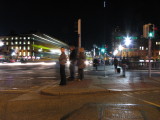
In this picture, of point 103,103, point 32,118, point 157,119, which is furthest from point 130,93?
point 32,118

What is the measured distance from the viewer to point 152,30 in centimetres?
1285

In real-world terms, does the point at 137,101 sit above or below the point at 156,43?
below

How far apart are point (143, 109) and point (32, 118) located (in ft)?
10.9

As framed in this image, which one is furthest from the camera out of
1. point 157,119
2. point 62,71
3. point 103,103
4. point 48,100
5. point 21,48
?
point 21,48

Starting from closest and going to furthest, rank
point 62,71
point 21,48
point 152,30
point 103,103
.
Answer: point 103,103 < point 62,71 < point 152,30 < point 21,48

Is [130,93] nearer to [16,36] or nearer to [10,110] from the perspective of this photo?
[10,110]

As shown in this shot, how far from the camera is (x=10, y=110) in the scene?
5.95 metres

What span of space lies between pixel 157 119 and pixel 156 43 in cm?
8832

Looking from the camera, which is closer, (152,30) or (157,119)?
(157,119)

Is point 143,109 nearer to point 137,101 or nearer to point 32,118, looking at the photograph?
point 137,101

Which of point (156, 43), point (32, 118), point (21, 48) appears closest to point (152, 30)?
point (32, 118)

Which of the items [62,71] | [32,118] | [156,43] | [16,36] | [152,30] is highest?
[16,36]

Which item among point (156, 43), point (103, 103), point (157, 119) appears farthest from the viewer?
point (156, 43)

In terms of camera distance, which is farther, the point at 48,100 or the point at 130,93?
the point at 130,93
